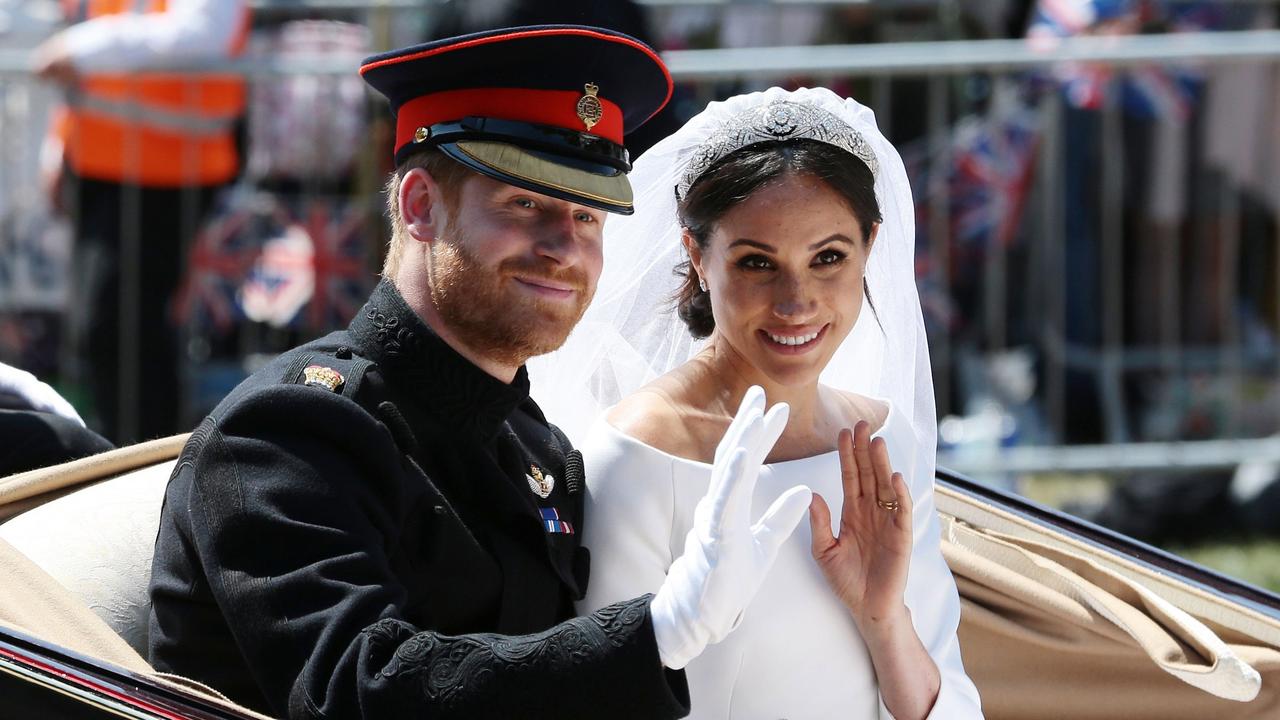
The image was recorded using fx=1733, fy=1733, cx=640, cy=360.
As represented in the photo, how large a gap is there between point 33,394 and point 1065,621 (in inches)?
70.5

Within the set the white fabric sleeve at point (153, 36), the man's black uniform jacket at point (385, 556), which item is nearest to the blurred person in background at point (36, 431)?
the man's black uniform jacket at point (385, 556)

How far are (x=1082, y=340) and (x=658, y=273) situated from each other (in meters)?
3.73

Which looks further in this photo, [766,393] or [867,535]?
[766,393]

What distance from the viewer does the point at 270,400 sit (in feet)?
6.86

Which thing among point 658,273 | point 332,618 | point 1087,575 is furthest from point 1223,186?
point 332,618

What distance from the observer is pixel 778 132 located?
2.49 meters

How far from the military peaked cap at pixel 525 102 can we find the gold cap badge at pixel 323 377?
0.33 metres

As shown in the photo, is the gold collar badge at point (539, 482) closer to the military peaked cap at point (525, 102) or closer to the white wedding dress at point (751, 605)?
the white wedding dress at point (751, 605)

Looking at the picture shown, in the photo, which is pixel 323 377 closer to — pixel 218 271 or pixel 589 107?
pixel 589 107

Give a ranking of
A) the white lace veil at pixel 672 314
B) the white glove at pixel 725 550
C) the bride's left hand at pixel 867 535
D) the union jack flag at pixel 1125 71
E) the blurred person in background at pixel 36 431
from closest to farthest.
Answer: the white glove at pixel 725 550 < the bride's left hand at pixel 867 535 < the white lace veil at pixel 672 314 < the blurred person in background at pixel 36 431 < the union jack flag at pixel 1125 71

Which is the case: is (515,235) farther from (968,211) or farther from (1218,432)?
(1218,432)

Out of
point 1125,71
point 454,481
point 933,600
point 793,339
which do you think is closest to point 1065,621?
point 933,600

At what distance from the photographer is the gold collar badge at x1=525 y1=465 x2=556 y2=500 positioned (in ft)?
7.97

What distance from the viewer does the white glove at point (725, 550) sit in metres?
1.86
